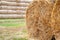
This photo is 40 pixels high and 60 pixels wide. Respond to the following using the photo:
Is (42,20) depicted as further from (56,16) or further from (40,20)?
(56,16)

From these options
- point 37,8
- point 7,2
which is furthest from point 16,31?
point 7,2

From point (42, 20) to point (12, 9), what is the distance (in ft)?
11.7

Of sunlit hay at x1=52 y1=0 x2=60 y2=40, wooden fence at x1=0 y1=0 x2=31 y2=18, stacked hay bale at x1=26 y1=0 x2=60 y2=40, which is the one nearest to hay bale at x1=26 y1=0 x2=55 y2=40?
stacked hay bale at x1=26 y1=0 x2=60 y2=40

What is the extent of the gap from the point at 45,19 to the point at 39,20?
0.53ft

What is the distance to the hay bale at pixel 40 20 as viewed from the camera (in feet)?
7.82

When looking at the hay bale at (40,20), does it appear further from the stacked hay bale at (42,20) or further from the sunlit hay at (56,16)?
the sunlit hay at (56,16)

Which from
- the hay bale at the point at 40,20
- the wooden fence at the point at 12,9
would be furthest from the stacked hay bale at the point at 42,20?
the wooden fence at the point at 12,9

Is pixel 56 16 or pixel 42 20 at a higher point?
pixel 56 16

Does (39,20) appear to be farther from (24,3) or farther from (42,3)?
(24,3)

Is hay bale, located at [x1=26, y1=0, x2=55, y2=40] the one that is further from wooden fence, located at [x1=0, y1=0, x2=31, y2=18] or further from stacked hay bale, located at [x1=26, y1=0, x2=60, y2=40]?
wooden fence, located at [x1=0, y1=0, x2=31, y2=18]

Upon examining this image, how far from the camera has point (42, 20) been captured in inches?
97.8

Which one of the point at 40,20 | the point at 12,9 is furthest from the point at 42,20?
the point at 12,9

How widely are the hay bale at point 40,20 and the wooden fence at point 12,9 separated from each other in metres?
2.89

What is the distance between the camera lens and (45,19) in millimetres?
2400
